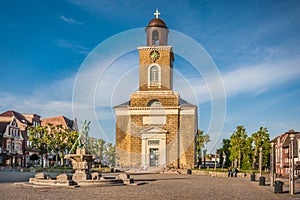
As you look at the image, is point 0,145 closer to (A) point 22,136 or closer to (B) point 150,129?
(A) point 22,136

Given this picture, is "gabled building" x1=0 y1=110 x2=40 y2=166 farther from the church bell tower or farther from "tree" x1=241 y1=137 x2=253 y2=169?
"tree" x1=241 y1=137 x2=253 y2=169

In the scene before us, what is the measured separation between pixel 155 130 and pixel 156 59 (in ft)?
40.8

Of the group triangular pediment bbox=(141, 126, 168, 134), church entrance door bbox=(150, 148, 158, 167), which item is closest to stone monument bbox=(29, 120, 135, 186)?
triangular pediment bbox=(141, 126, 168, 134)

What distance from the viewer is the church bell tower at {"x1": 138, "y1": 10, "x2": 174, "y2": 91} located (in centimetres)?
6353

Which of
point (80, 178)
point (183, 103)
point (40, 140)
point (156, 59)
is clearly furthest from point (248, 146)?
point (80, 178)

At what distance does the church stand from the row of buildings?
2278 centimetres

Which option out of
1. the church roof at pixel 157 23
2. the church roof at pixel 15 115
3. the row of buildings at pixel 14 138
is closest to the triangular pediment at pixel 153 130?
the church roof at pixel 157 23

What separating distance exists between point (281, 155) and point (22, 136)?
53.5 metres

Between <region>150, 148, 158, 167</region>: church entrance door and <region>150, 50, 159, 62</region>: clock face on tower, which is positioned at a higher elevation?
<region>150, 50, 159, 62</region>: clock face on tower

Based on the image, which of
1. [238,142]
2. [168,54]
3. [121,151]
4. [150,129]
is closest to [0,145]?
[121,151]

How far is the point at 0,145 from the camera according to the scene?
71.8 meters

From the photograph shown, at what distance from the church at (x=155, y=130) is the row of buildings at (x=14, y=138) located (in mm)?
22779

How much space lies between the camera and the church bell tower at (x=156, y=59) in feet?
208

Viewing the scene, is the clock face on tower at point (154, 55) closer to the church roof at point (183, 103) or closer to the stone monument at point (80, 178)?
the church roof at point (183, 103)
